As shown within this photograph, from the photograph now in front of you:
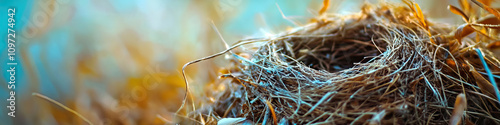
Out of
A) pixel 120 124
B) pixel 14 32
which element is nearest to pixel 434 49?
pixel 120 124

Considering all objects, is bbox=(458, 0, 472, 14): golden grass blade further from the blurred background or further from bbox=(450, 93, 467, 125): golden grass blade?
bbox=(450, 93, 467, 125): golden grass blade

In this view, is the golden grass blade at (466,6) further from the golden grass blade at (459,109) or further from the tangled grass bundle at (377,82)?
the golden grass blade at (459,109)

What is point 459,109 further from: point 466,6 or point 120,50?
point 120,50

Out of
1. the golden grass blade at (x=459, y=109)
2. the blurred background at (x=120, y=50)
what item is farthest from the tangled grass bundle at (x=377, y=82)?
the blurred background at (x=120, y=50)

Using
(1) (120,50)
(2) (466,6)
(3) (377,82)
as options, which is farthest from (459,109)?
(1) (120,50)

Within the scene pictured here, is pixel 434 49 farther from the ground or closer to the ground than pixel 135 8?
closer to the ground

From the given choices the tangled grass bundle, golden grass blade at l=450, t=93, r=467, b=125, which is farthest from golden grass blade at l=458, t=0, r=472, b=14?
golden grass blade at l=450, t=93, r=467, b=125

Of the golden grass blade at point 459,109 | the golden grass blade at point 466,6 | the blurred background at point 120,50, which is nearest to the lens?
the golden grass blade at point 459,109

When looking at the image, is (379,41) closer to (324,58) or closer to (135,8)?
(324,58)
